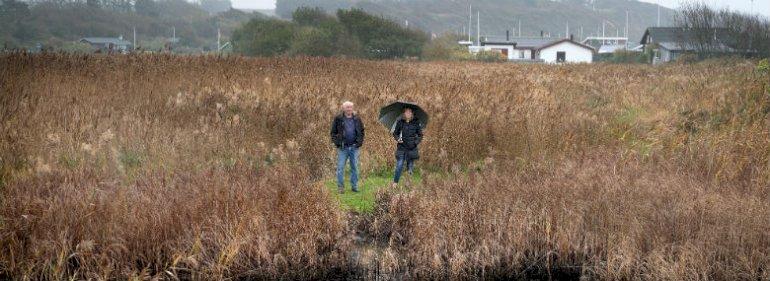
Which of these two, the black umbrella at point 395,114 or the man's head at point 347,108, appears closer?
the man's head at point 347,108

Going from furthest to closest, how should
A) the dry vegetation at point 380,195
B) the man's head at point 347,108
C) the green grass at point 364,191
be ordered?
the man's head at point 347,108
the green grass at point 364,191
the dry vegetation at point 380,195

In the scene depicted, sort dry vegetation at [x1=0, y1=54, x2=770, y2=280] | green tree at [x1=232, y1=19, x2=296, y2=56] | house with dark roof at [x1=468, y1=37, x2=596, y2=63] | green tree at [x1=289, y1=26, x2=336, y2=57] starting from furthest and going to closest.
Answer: house with dark roof at [x1=468, y1=37, x2=596, y2=63], green tree at [x1=232, y1=19, x2=296, y2=56], green tree at [x1=289, y1=26, x2=336, y2=57], dry vegetation at [x1=0, y1=54, x2=770, y2=280]

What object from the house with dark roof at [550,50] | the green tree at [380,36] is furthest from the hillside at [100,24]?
the house with dark roof at [550,50]

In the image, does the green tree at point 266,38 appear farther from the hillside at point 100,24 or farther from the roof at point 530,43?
the roof at point 530,43

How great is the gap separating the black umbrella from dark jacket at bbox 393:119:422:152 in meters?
0.12

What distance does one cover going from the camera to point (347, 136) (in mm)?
12867

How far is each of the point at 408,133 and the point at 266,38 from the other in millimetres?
51768

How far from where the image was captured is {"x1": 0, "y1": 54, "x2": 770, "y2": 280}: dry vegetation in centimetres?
945

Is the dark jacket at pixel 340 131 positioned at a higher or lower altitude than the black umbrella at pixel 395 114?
lower

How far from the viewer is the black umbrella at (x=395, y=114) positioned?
1316 cm

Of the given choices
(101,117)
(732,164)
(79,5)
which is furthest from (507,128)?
(79,5)

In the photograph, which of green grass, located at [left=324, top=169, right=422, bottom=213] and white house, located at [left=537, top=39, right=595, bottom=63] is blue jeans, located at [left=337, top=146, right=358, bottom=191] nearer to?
green grass, located at [left=324, top=169, right=422, bottom=213]

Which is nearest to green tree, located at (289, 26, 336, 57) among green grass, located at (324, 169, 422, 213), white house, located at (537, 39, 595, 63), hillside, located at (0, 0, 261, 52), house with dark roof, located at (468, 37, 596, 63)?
hillside, located at (0, 0, 261, 52)

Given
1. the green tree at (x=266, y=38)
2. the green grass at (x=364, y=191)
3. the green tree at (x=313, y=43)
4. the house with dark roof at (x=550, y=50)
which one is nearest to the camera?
the green grass at (x=364, y=191)
